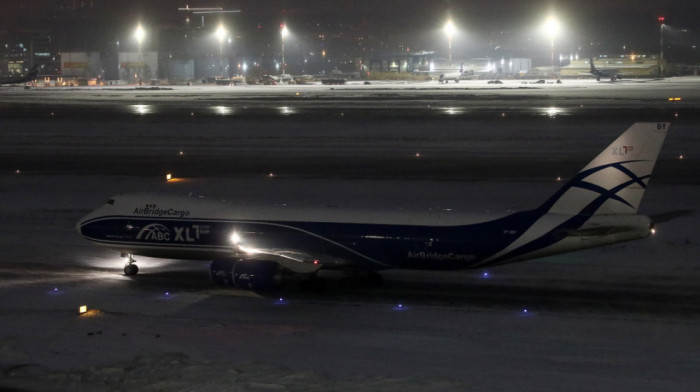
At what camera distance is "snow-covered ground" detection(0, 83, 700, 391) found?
25.5 meters

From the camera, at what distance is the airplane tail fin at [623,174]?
3134 cm

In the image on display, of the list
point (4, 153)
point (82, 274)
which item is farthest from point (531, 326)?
point (4, 153)

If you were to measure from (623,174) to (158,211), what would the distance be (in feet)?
58.2

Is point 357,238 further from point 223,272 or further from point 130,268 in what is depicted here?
point 130,268

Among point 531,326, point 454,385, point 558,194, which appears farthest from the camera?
point 558,194

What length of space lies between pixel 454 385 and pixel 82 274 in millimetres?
19669

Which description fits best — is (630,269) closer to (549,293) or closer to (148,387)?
(549,293)

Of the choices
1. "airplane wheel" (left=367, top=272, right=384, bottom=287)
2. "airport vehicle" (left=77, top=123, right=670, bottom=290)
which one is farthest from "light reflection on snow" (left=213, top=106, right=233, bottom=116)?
"airplane wheel" (left=367, top=272, right=384, bottom=287)

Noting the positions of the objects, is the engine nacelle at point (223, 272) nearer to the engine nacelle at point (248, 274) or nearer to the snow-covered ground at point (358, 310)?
the engine nacelle at point (248, 274)

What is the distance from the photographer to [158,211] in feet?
122

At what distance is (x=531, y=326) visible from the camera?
97.3 feet

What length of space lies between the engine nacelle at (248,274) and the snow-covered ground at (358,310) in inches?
26.8

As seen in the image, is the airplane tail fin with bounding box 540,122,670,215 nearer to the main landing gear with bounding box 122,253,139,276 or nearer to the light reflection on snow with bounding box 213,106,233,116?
the main landing gear with bounding box 122,253,139,276

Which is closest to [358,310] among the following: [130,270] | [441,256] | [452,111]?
[441,256]
